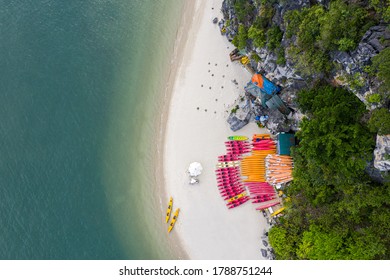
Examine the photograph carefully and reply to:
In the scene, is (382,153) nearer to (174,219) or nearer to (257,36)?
(257,36)

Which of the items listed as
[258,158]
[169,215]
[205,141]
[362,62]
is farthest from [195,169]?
[362,62]

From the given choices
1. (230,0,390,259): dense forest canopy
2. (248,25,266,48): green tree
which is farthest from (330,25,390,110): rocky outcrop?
(248,25,266,48): green tree

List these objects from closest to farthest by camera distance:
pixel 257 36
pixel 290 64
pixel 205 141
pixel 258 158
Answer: pixel 290 64 → pixel 257 36 → pixel 258 158 → pixel 205 141

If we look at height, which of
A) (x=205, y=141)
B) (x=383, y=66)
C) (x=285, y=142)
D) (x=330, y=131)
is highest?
(x=383, y=66)

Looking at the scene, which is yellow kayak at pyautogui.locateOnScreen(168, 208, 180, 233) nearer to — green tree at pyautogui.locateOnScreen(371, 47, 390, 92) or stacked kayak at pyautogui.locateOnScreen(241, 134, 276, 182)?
stacked kayak at pyautogui.locateOnScreen(241, 134, 276, 182)

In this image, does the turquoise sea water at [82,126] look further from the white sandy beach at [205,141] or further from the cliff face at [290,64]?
the cliff face at [290,64]
